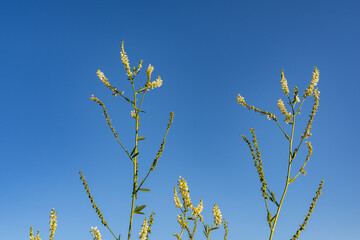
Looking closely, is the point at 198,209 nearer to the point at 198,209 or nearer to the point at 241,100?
the point at 198,209

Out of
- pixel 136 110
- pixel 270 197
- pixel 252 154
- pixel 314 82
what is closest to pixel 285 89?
pixel 314 82

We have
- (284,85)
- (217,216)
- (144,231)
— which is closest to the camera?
(144,231)

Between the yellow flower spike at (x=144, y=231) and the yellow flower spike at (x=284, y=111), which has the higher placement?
the yellow flower spike at (x=284, y=111)

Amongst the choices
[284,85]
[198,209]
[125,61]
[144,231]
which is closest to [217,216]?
[198,209]

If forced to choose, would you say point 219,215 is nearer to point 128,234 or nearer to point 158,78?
point 128,234

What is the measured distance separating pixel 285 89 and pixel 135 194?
2.83m

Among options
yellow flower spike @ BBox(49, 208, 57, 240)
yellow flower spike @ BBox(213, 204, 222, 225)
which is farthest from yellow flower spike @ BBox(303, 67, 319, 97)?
yellow flower spike @ BBox(49, 208, 57, 240)

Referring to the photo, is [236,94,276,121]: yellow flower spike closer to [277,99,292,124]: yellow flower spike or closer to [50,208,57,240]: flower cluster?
[277,99,292,124]: yellow flower spike

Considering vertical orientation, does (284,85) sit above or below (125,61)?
below

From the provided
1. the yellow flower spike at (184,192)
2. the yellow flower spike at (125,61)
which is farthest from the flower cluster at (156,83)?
the yellow flower spike at (184,192)

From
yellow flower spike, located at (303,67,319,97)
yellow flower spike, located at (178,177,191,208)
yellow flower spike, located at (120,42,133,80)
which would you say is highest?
yellow flower spike, located at (120,42,133,80)

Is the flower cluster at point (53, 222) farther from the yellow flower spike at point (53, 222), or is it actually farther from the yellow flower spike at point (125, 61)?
the yellow flower spike at point (125, 61)

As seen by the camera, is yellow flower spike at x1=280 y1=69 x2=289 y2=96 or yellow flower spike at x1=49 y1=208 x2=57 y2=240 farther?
yellow flower spike at x1=280 y1=69 x2=289 y2=96

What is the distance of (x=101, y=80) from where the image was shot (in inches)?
203
